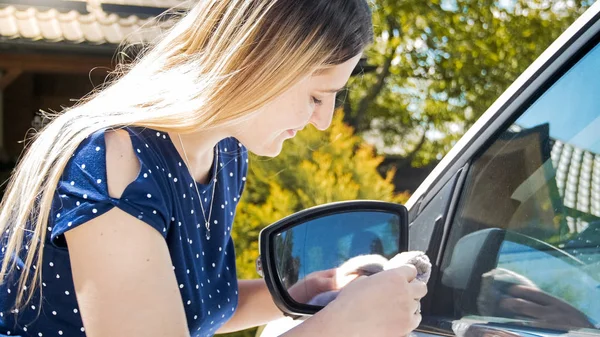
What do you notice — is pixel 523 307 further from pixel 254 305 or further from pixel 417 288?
pixel 254 305

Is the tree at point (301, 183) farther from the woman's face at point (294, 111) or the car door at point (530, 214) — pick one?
the woman's face at point (294, 111)

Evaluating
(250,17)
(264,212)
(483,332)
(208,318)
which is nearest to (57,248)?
(208,318)

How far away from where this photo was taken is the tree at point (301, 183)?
17.6 ft

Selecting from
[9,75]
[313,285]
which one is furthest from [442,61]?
[313,285]

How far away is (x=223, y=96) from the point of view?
1485 millimetres

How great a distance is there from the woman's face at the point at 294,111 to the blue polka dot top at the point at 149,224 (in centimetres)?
16

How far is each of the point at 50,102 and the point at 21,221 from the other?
314 inches

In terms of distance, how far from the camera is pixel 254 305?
2051 millimetres

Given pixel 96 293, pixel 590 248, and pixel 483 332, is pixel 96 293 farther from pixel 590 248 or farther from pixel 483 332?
pixel 590 248

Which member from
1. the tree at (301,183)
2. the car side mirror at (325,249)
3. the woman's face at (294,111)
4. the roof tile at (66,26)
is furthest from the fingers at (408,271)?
the roof tile at (66,26)

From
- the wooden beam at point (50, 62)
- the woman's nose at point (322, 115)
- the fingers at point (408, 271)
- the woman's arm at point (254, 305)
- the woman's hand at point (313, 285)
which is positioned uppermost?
the wooden beam at point (50, 62)

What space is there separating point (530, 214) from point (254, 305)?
0.75m

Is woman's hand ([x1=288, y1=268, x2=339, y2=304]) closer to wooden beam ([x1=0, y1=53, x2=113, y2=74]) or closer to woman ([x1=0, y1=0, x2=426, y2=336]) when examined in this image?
woman ([x1=0, y1=0, x2=426, y2=336])

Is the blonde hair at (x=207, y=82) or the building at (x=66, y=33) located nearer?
the blonde hair at (x=207, y=82)
